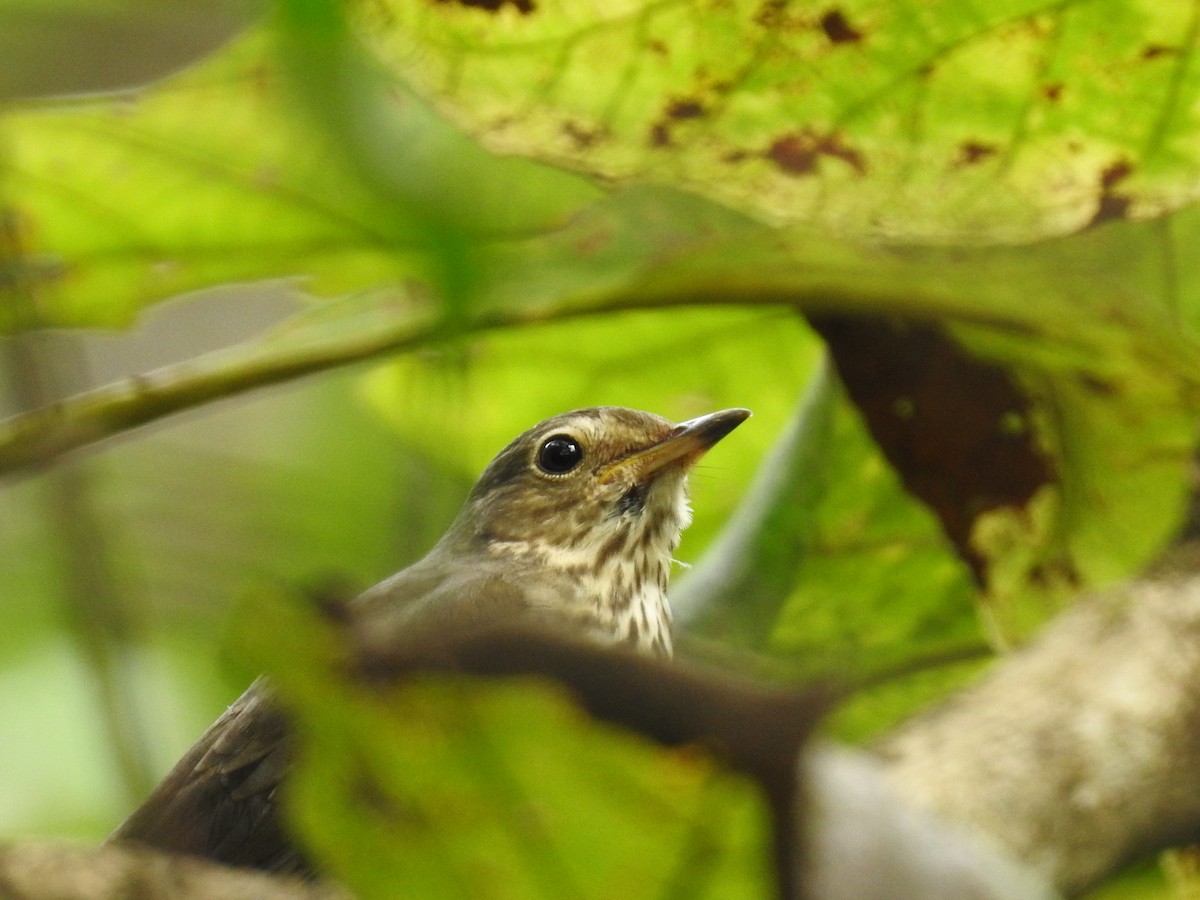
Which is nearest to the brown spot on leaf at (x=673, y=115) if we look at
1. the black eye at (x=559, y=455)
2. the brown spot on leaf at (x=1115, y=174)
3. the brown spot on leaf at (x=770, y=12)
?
the brown spot on leaf at (x=770, y=12)

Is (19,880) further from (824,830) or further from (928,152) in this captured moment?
(928,152)

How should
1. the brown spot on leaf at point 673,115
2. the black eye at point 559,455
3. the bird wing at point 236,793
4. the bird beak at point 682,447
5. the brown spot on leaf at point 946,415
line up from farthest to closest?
the black eye at point 559,455 < the bird beak at point 682,447 < the bird wing at point 236,793 < the brown spot on leaf at point 946,415 < the brown spot on leaf at point 673,115

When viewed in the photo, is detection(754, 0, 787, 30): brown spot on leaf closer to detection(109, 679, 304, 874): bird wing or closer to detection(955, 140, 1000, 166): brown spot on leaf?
detection(955, 140, 1000, 166): brown spot on leaf

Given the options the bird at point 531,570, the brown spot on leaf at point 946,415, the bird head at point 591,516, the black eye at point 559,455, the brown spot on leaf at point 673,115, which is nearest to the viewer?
the brown spot on leaf at point 673,115

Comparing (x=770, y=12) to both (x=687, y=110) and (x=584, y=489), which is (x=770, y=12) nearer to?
(x=687, y=110)

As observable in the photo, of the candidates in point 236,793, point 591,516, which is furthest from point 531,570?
point 236,793

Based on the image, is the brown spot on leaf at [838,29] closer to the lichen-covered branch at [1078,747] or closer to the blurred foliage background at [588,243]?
the blurred foliage background at [588,243]

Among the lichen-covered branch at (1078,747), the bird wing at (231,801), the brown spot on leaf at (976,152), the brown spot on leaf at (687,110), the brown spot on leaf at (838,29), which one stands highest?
the brown spot on leaf at (838,29)
